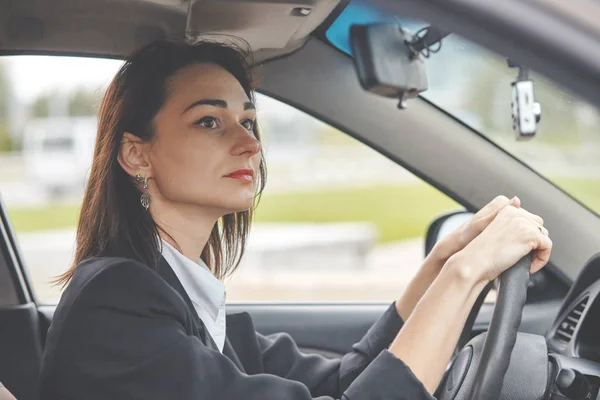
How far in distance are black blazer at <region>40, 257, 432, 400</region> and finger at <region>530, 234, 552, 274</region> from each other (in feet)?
1.00

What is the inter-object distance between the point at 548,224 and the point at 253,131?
82cm

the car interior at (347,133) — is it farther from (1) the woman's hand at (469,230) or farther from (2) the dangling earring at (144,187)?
(2) the dangling earring at (144,187)

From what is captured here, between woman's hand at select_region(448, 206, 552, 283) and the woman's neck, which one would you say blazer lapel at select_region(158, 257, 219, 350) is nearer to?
the woman's neck

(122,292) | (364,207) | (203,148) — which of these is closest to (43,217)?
(364,207)

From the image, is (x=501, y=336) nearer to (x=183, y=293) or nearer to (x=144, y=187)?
(x=183, y=293)

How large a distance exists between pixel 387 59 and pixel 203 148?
23.2 inches

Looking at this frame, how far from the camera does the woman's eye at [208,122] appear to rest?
181 centimetres

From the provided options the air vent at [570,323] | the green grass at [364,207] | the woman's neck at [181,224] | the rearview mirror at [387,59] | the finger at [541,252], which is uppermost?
the rearview mirror at [387,59]

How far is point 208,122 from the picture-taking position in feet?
5.98

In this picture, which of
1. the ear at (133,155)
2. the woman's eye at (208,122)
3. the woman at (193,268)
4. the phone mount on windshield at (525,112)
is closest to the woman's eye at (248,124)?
the woman at (193,268)

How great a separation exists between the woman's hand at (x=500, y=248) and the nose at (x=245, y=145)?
53cm

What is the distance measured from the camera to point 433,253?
1.87 m

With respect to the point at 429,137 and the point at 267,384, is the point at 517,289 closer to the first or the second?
the point at 267,384

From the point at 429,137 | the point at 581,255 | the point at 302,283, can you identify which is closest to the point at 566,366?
the point at 581,255
